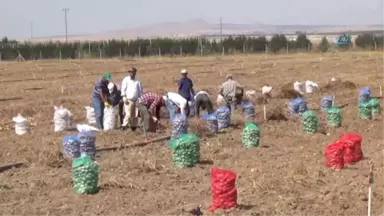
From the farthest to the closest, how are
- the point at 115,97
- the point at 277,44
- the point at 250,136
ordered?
the point at 277,44 → the point at 115,97 → the point at 250,136

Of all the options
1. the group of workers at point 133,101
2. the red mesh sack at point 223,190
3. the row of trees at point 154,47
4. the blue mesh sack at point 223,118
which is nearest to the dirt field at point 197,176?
the red mesh sack at point 223,190

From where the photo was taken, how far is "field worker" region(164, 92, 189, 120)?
1702 centimetres

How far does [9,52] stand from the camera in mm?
63344

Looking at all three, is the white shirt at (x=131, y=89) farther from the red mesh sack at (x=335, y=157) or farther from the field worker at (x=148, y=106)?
the red mesh sack at (x=335, y=157)

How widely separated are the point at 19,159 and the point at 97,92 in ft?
11.8

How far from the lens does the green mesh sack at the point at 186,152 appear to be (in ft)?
39.6

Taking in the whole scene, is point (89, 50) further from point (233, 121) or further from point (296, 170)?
point (296, 170)

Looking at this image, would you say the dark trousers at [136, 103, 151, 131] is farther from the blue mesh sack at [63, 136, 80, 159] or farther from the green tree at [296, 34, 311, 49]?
the green tree at [296, 34, 311, 49]

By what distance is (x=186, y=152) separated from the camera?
12.1 metres

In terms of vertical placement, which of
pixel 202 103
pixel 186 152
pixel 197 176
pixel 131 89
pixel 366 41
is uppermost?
pixel 131 89

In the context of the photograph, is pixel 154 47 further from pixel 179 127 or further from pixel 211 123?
pixel 179 127

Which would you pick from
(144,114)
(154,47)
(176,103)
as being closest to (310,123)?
(176,103)

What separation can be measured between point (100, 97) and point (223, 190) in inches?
308

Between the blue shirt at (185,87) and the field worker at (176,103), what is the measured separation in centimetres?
29
